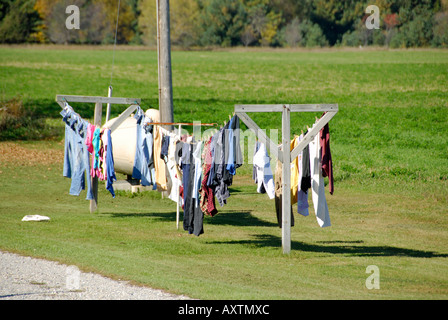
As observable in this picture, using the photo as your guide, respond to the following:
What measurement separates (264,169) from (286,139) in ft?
2.82

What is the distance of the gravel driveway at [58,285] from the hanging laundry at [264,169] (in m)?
3.45

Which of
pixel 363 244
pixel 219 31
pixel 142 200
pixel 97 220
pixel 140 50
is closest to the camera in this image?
pixel 363 244

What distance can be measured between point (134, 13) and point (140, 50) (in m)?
24.1

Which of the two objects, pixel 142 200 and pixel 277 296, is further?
pixel 142 200

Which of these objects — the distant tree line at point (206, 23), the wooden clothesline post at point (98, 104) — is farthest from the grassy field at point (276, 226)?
the distant tree line at point (206, 23)

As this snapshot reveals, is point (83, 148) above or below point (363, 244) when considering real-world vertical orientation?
above

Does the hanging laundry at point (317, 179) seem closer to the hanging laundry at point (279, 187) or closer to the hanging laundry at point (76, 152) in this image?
the hanging laundry at point (279, 187)

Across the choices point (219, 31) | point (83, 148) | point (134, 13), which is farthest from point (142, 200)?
point (134, 13)

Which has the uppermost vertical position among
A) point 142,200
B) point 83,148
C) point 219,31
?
point 219,31

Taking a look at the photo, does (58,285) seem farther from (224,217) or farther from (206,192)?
(224,217)

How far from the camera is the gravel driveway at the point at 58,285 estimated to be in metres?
8.88

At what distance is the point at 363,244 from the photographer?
496 inches
